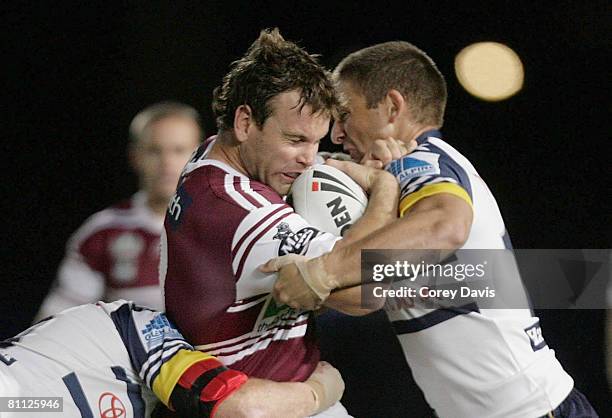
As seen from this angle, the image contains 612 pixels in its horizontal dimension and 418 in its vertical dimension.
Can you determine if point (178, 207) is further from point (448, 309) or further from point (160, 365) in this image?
point (448, 309)

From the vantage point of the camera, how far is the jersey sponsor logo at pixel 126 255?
2.69m

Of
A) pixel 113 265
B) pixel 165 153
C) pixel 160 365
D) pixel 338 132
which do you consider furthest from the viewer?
pixel 165 153

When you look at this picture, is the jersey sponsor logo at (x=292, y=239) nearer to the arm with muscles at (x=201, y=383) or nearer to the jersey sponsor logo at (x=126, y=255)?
the arm with muscles at (x=201, y=383)

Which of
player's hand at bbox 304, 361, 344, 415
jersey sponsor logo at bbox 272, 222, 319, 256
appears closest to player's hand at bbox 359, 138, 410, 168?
jersey sponsor logo at bbox 272, 222, 319, 256

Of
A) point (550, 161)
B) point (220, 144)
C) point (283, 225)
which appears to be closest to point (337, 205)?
point (283, 225)

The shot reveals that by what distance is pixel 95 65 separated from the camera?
11.9 ft

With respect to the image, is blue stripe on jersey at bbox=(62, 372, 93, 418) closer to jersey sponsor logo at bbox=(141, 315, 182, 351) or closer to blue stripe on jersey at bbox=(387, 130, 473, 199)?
jersey sponsor logo at bbox=(141, 315, 182, 351)

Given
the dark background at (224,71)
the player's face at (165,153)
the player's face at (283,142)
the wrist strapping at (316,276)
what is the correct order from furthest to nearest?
the dark background at (224,71) → the player's face at (165,153) → the player's face at (283,142) → the wrist strapping at (316,276)

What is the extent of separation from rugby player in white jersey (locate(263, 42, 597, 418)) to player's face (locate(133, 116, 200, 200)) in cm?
97

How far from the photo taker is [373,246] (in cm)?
169

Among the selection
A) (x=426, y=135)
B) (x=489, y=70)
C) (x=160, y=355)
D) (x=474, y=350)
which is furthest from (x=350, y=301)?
(x=489, y=70)

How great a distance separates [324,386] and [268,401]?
17cm

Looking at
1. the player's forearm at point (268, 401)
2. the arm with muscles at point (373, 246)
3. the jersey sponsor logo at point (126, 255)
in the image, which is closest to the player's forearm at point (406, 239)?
the arm with muscles at point (373, 246)

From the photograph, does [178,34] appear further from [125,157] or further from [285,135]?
[285,135]
